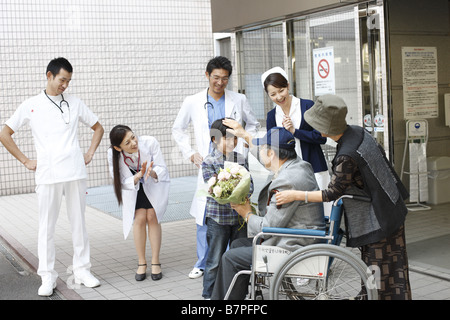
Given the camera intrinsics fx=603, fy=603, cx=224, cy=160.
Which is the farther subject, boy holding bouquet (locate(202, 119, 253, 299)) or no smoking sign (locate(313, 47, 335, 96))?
no smoking sign (locate(313, 47, 335, 96))

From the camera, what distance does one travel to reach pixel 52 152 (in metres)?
4.93

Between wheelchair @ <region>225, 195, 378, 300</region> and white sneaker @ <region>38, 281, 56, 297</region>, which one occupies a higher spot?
wheelchair @ <region>225, 195, 378, 300</region>

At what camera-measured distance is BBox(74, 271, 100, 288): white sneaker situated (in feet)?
17.1

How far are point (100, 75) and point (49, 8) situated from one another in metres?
1.51

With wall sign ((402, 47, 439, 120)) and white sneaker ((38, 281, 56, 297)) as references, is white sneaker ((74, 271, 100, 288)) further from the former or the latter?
wall sign ((402, 47, 439, 120))

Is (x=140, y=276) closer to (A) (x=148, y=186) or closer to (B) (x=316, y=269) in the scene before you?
(A) (x=148, y=186)

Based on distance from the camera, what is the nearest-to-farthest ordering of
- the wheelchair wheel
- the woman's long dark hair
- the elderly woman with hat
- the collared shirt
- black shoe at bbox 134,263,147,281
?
the wheelchair wheel → the elderly woman with hat → the collared shirt → the woman's long dark hair → black shoe at bbox 134,263,147,281

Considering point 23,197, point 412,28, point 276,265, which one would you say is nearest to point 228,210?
point 276,265

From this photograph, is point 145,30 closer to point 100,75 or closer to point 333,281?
point 100,75

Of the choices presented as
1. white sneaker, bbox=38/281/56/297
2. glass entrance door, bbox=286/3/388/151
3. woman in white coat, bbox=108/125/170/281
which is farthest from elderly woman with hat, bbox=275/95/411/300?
white sneaker, bbox=38/281/56/297

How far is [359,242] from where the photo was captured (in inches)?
139

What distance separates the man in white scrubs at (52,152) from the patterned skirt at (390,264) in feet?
8.37

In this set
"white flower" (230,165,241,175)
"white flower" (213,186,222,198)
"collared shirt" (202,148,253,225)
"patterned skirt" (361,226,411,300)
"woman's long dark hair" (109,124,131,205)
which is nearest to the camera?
"patterned skirt" (361,226,411,300)

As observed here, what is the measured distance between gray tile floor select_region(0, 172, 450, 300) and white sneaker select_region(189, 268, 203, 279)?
0.06 meters
